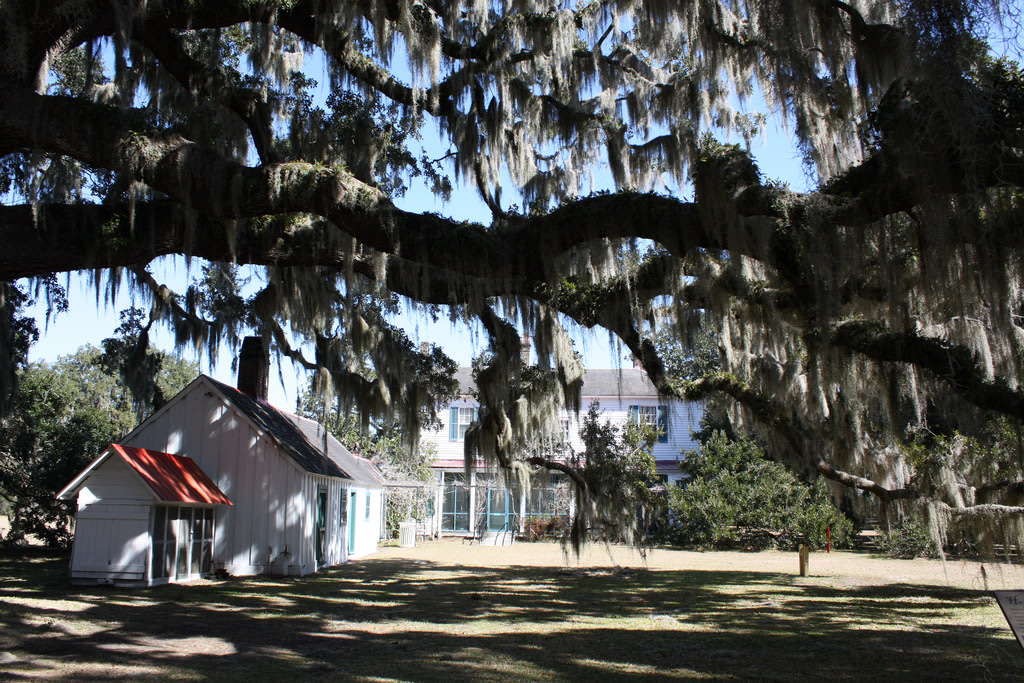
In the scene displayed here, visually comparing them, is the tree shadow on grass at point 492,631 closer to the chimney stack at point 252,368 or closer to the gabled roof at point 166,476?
the gabled roof at point 166,476

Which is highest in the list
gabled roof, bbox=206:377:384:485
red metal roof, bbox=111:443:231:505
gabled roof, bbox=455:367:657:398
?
gabled roof, bbox=455:367:657:398

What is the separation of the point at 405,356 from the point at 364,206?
6.05 meters

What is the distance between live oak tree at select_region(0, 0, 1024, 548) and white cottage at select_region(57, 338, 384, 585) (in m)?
2.88

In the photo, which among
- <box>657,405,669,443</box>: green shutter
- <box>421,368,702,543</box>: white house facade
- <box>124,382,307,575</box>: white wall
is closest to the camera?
<box>124,382,307,575</box>: white wall

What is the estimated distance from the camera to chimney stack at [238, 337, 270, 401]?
15852 mm

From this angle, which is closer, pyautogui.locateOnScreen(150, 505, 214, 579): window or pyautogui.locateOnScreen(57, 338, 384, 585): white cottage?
pyautogui.locateOnScreen(57, 338, 384, 585): white cottage

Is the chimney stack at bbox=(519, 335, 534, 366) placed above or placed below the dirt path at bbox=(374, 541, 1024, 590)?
above

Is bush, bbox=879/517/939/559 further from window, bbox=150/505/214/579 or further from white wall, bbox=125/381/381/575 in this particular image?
window, bbox=150/505/214/579

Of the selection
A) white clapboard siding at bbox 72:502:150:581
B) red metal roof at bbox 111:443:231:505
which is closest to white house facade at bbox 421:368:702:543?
red metal roof at bbox 111:443:231:505

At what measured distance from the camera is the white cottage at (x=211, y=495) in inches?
468

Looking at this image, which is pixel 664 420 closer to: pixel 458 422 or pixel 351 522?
pixel 458 422

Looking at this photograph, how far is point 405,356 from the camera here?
11695mm

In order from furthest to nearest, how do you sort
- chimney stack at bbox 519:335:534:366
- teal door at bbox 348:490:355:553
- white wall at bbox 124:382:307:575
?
teal door at bbox 348:490:355:553 → white wall at bbox 124:382:307:575 → chimney stack at bbox 519:335:534:366

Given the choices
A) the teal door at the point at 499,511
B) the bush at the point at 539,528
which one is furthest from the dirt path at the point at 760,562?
the teal door at the point at 499,511
